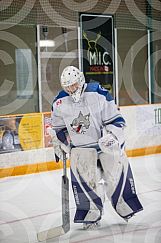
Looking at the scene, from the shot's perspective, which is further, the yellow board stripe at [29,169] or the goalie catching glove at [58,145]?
the yellow board stripe at [29,169]

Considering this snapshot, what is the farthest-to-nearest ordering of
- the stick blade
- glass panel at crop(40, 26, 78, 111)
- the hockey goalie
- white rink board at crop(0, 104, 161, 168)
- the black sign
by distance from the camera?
the black sign, glass panel at crop(40, 26, 78, 111), white rink board at crop(0, 104, 161, 168), the hockey goalie, the stick blade

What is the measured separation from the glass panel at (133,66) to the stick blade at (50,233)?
9.52ft

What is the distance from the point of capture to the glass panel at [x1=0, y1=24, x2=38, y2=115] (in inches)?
176

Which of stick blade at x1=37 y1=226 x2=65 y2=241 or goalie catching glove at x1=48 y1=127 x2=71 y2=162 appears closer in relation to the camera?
stick blade at x1=37 y1=226 x2=65 y2=241

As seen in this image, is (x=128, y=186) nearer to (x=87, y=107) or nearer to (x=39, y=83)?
(x=87, y=107)

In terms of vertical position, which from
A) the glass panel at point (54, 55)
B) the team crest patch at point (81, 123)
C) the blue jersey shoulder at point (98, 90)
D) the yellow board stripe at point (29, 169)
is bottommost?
the yellow board stripe at point (29, 169)

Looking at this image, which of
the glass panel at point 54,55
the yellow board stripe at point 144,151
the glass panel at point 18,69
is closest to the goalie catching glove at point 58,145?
the glass panel at point 18,69

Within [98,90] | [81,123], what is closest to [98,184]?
[81,123]

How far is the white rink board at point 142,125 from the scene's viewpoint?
15.3 feet

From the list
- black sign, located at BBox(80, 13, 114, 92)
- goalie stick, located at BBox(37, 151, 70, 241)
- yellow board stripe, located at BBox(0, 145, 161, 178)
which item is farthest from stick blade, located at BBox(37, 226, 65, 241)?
black sign, located at BBox(80, 13, 114, 92)

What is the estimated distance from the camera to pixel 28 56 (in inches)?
183

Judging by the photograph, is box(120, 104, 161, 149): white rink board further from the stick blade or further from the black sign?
the stick blade

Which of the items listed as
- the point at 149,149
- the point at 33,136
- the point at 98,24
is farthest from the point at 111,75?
the point at 33,136

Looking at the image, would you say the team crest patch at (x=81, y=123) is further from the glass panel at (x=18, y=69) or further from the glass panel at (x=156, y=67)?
the glass panel at (x=156, y=67)
